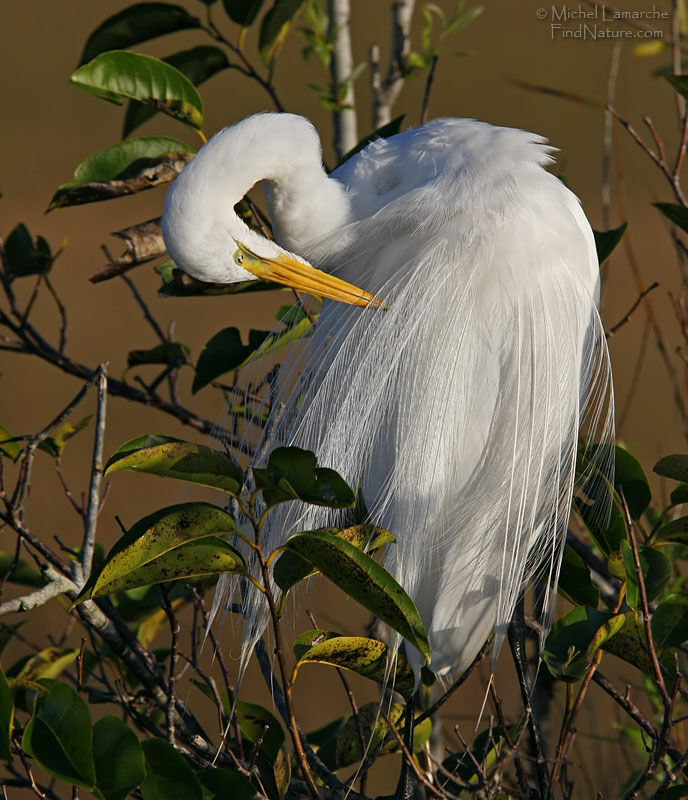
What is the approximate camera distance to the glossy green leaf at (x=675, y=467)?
948mm

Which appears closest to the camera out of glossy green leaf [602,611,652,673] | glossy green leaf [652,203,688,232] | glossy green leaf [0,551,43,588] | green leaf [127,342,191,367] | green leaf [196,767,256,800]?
green leaf [196,767,256,800]

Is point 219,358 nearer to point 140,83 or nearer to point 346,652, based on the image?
point 140,83

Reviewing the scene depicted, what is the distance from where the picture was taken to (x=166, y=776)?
2.55 ft

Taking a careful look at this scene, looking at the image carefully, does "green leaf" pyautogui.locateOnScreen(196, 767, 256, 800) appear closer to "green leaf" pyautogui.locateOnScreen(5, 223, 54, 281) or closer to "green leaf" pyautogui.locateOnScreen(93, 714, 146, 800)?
"green leaf" pyautogui.locateOnScreen(93, 714, 146, 800)

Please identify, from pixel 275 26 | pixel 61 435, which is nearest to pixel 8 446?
pixel 61 435

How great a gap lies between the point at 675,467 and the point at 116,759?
1.92ft

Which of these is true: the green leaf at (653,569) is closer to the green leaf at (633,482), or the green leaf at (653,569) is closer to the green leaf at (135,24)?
the green leaf at (633,482)

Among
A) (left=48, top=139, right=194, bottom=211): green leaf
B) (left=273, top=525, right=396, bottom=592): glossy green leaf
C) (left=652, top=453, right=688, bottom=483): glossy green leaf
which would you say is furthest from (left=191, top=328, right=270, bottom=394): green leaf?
(left=652, top=453, right=688, bottom=483): glossy green leaf

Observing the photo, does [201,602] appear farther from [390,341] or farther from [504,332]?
[504,332]

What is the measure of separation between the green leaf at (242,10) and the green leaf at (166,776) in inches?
40.0

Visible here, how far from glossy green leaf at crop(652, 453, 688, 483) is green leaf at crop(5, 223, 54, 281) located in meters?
0.95

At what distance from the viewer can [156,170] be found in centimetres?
125

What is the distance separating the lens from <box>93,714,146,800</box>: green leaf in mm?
730

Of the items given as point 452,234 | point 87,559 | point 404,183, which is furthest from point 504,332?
point 87,559
